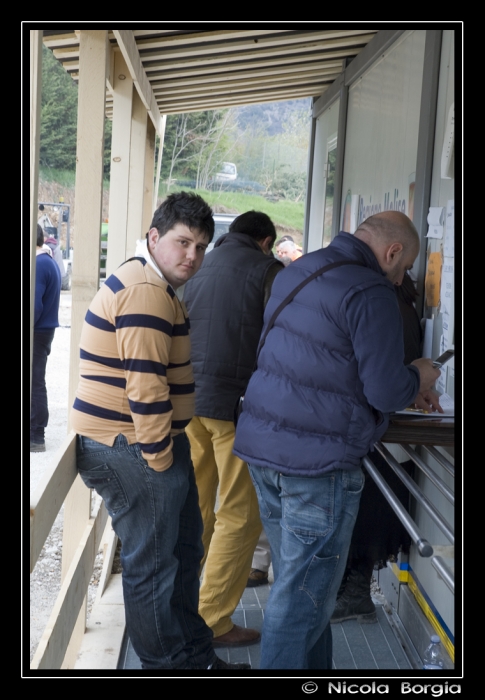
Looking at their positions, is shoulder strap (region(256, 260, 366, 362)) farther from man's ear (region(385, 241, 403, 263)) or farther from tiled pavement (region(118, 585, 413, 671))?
tiled pavement (region(118, 585, 413, 671))

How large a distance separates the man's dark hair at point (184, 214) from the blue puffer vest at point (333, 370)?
390 mm

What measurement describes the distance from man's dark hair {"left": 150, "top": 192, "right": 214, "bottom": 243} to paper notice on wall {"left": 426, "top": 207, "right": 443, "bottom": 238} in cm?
112

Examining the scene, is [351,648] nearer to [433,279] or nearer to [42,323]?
[433,279]

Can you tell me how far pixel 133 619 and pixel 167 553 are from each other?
27 cm

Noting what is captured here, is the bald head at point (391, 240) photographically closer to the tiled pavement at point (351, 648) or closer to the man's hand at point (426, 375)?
the man's hand at point (426, 375)

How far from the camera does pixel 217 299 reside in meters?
3.26

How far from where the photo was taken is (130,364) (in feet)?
7.50

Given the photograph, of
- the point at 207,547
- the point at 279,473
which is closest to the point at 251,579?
the point at 207,547

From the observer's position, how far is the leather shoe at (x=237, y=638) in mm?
3367

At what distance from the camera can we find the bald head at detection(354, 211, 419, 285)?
7.88ft

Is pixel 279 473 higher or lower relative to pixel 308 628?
higher

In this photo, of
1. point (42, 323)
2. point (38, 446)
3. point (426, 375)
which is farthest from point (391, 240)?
point (38, 446)

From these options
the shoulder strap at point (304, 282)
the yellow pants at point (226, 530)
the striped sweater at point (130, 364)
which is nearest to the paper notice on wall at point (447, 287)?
the shoulder strap at point (304, 282)
